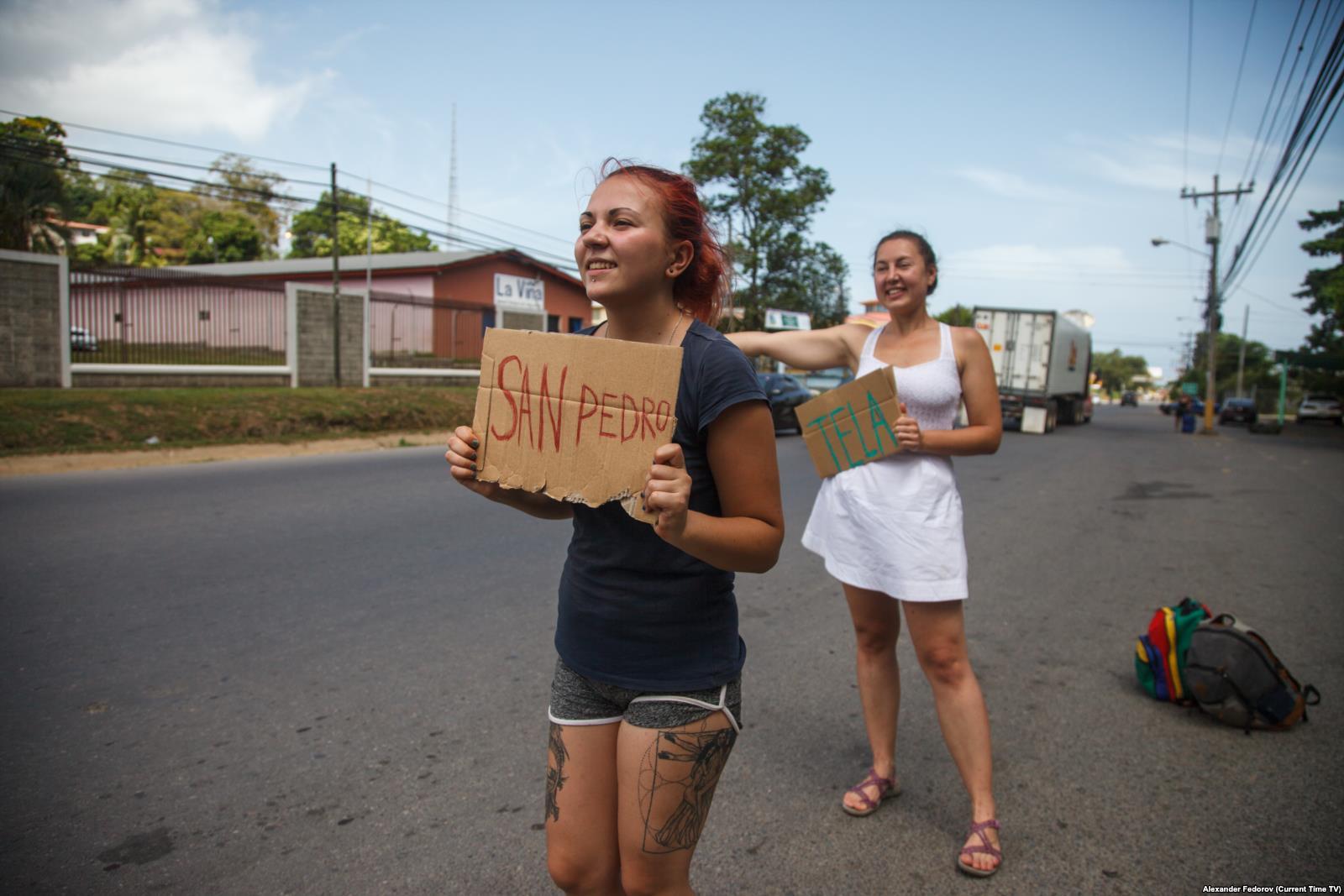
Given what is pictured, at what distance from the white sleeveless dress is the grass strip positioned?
11.3 meters

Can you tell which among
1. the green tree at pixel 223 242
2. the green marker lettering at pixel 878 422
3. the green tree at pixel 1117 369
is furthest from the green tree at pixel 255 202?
the green tree at pixel 1117 369

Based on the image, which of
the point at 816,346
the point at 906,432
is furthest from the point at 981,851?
the point at 816,346

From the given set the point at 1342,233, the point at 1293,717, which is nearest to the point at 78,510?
the point at 1293,717

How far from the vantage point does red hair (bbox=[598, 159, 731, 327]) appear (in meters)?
1.79

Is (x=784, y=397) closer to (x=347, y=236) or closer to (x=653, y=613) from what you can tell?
(x=653, y=613)

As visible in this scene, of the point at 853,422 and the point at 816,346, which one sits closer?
the point at 853,422

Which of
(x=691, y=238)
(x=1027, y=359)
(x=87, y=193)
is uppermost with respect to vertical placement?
(x=87, y=193)

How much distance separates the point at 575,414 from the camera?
5.39 feet

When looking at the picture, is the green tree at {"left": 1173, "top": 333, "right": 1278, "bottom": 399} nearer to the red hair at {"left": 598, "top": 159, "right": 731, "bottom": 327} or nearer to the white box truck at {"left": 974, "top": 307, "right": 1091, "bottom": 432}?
the white box truck at {"left": 974, "top": 307, "right": 1091, "bottom": 432}

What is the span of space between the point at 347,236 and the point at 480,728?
54378mm

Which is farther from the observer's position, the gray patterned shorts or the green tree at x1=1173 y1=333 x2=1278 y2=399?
the green tree at x1=1173 y1=333 x2=1278 y2=399

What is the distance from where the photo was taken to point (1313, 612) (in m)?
5.82

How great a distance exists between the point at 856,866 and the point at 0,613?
463 cm

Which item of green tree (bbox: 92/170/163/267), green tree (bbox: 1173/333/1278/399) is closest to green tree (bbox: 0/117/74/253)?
green tree (bbox: 92/170/163/267)
